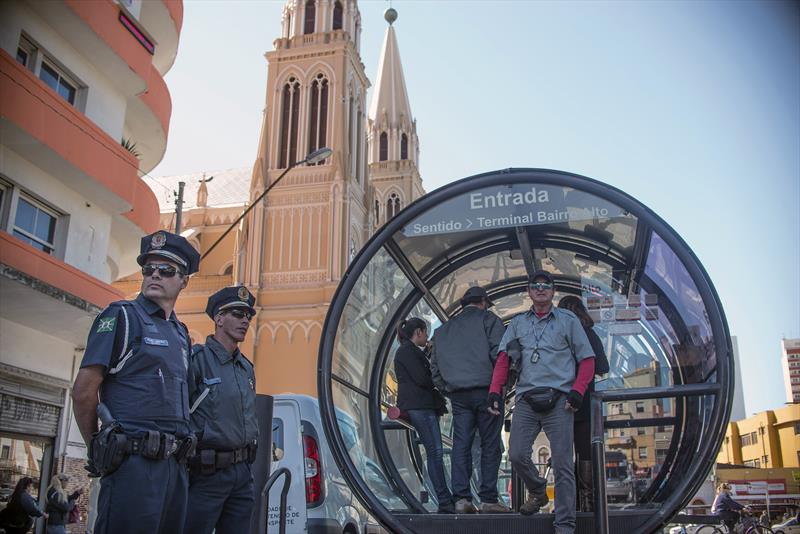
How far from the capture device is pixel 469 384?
6.29 m

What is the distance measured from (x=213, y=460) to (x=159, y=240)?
4.40ft

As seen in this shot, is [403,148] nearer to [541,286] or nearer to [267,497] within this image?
[541,286]

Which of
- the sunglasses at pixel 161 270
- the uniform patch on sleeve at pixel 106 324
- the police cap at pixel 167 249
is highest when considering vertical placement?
the police cap at pixel 167 249

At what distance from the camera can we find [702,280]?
18.0ft

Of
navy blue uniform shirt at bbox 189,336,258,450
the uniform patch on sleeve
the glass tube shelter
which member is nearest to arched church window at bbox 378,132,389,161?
the glass tube shelter

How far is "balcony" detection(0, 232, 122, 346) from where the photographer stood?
12977 millimetres

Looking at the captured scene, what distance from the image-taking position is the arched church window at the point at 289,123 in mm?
47344

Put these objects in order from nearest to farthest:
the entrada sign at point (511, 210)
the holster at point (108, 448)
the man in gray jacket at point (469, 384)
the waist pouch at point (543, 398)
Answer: the holster at point (108, 448) → the waist pouch at point (543, 398) → the man in gray jacket at point (469, 384) → the entrada sign at point (511, 210)

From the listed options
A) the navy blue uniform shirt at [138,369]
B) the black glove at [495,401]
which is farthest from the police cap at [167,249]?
the black glove at [495,401]

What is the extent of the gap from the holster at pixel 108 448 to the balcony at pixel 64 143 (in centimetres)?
1074

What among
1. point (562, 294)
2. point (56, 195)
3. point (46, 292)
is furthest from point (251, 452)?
point (56, 195)

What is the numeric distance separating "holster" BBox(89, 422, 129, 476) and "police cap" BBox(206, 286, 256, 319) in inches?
64.0

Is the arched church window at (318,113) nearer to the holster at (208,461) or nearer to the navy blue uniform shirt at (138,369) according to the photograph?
the holster at (208,461)

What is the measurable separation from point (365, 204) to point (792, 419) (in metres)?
28.8
